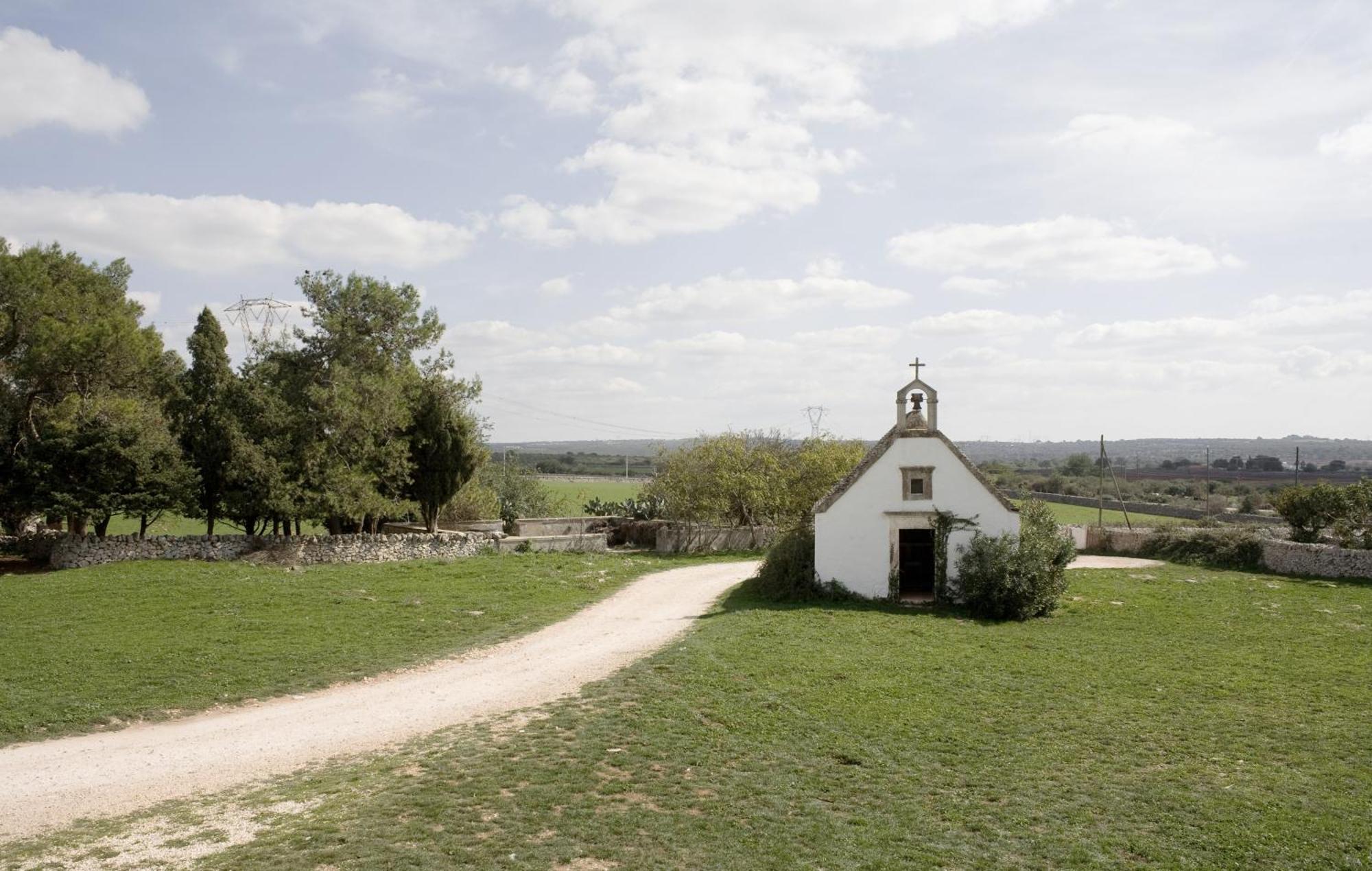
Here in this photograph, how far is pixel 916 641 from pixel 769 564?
7373 mm

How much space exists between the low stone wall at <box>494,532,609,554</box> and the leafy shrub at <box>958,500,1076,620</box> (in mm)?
18255

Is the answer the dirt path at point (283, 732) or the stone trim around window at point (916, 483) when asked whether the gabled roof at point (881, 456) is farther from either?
the dirt path at point (283, 732)

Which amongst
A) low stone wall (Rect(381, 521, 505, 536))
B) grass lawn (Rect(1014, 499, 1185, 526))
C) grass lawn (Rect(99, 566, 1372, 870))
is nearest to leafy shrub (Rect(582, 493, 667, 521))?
low stone wall (Rect(381, 521, 505, 536))

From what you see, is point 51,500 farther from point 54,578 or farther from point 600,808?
point 600,808

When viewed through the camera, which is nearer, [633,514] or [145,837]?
[145,837]

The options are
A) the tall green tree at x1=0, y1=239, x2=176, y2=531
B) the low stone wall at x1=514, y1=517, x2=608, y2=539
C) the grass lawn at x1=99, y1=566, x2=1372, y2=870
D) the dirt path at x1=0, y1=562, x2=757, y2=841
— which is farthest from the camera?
the low stone wall at x1=514, y1=517, x2=608, y2=539

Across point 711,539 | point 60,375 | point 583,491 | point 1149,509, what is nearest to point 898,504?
point 711,539

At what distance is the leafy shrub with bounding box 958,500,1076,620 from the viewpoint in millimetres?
23781

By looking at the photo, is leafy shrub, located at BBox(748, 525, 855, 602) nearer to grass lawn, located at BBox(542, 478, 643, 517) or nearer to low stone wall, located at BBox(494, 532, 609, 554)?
low stone wall, located at BBox(494, 532, 609, 554)

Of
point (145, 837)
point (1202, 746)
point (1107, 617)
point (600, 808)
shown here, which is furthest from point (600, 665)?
point (1107, 617)

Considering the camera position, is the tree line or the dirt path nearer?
the dirt path

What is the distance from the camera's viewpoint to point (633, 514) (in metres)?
46.9

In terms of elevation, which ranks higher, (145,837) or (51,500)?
(51,500)

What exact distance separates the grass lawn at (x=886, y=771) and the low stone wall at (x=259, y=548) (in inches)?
741
